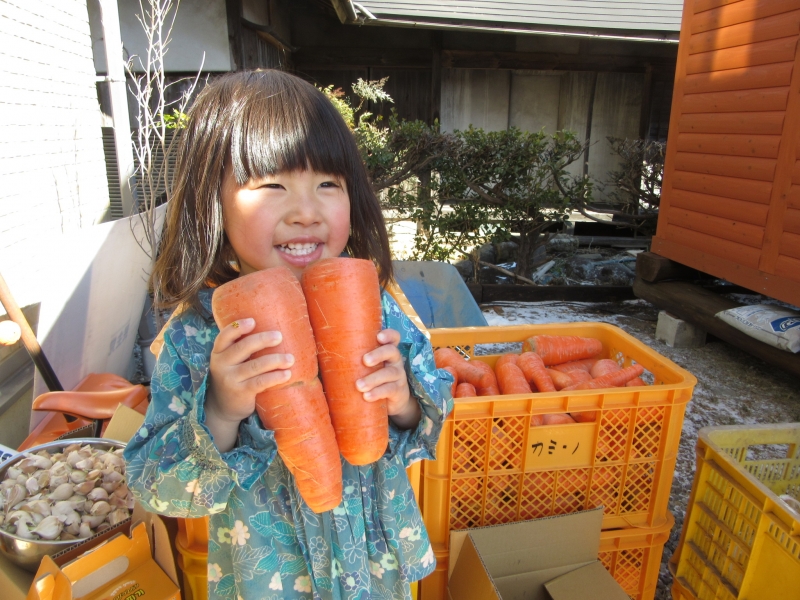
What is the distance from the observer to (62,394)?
1872 millimetres

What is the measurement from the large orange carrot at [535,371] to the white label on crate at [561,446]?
480 millimetres

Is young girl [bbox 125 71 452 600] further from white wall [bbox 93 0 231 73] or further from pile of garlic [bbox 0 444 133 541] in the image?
white wall [bbox 93 0 231 73]

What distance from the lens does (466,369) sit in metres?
2.12

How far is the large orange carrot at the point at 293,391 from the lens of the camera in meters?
1.02

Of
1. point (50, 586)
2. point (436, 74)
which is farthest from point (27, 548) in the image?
point (436, 74)

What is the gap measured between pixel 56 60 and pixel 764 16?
5.19 meters

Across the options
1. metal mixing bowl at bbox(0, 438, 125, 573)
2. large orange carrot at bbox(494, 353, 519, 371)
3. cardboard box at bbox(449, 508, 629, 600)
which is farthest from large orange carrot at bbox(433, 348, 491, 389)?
metal mixing bowl at bbox(0, 438, 125, 573)

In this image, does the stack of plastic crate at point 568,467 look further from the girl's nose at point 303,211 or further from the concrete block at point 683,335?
the concrete block at point 683,335

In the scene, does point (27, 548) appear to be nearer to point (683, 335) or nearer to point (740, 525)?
point (740, 525)

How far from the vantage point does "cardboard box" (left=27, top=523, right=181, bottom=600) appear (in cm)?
136

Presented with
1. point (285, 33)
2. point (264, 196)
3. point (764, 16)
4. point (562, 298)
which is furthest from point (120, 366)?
point (285, 33)

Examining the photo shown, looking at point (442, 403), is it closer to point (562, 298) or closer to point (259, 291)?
point (259, 291)

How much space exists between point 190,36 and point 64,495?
6.29 m

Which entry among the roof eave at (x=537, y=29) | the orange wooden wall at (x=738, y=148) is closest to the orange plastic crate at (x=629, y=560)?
the orange wooden wall at (x=738, y=148)
